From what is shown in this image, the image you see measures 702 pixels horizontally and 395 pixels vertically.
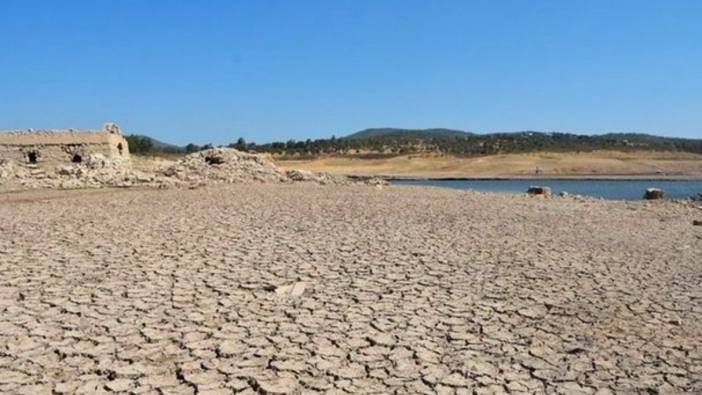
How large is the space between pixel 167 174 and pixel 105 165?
241 centimetres

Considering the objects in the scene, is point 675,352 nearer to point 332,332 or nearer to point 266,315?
point 332,332

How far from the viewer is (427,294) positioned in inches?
261

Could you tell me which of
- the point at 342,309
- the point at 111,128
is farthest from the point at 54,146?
the point at 342,309

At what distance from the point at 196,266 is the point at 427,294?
3009mm

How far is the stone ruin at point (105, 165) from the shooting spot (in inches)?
874

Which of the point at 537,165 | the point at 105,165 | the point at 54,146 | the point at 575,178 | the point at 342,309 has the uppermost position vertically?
the point at 54,146

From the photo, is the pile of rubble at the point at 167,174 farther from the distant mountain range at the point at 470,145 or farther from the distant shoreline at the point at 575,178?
the distant mountain range at the point at 470,145

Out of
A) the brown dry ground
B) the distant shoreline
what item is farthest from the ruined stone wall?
the brown dry ground

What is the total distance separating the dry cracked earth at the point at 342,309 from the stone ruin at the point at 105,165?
10.9 m

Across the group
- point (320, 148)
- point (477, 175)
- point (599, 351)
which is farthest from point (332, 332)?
point (320, 148)

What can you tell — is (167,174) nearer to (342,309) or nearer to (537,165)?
(342,309)

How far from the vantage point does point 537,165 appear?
64.0 m

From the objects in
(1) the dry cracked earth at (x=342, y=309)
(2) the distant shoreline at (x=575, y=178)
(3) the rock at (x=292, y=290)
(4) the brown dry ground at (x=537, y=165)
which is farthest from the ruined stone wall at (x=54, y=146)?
(4) the brown dry ground at (x=537, y=165)

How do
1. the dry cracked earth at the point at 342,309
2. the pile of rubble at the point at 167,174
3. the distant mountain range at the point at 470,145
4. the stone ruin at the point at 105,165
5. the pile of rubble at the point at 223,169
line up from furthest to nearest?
the distant mountain range at the point at 470,145 → the pile of rubble at the point at 223,169 → the stone ruin at the point at 105,165 → the pile of rubble at the point at 167,174 → the dry cracked earth at the point at 342,309
